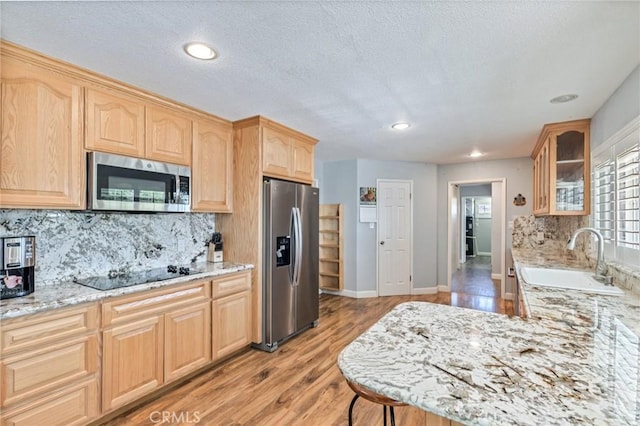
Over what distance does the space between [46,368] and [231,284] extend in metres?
1.32

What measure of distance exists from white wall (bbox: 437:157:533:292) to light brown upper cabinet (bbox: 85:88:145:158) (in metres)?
4.69

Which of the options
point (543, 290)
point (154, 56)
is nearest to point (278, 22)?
point (154, 56)

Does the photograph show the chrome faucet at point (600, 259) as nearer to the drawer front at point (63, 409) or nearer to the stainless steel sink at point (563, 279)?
the stainless steel sink at point (563, 279)

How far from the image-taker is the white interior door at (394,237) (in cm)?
504

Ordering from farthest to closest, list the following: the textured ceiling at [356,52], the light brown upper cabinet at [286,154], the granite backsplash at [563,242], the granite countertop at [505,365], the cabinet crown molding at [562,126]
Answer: the light brown upper cabinet at [286,154] → the cabinet crown molding at [562,126] → the granite backsplash at [563,242] → the textured ceiling at [356,52] → the granite countertop at [505,365]

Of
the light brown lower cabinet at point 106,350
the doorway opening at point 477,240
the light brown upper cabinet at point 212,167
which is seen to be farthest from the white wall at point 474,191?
the light brown lower cabinet at point 106,350

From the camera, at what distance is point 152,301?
213cm

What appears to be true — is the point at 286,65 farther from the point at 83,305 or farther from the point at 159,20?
the point at 83,305

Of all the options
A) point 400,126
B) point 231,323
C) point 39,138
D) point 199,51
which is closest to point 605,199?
point 400,126

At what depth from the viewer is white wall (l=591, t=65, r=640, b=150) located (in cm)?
188

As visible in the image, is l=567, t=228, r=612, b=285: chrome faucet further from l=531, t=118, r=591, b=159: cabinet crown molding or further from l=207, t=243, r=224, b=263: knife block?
l=207, t=243, r=224, b=263: knife block

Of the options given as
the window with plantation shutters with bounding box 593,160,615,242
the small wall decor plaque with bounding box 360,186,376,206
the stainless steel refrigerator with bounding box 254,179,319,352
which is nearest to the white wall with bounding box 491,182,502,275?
the small wall decor plaque with bounding box 360,186,376,206

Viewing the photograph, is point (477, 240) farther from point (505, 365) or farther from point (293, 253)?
point (505, 365)

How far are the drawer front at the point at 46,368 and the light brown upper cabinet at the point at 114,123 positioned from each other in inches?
49.9
